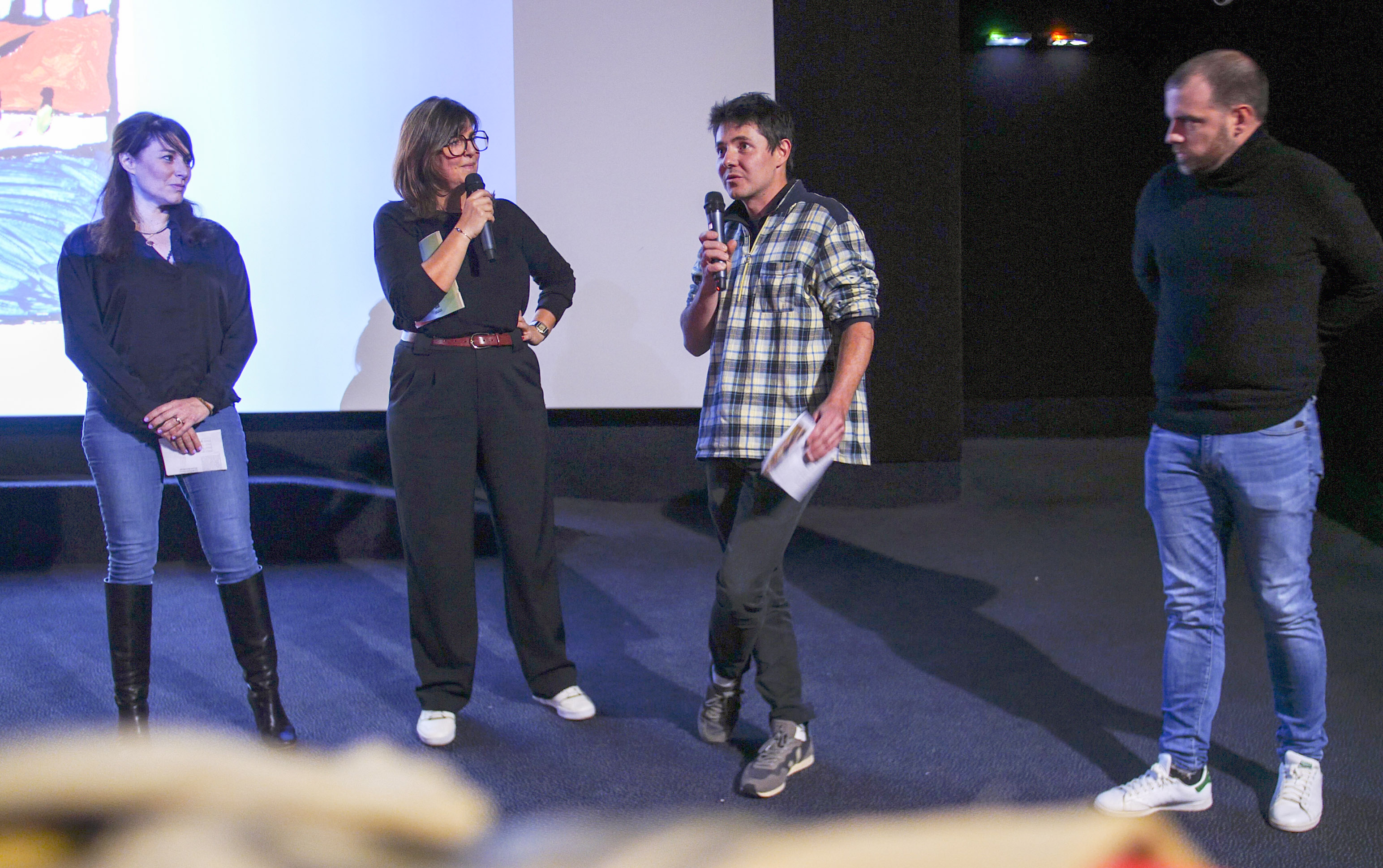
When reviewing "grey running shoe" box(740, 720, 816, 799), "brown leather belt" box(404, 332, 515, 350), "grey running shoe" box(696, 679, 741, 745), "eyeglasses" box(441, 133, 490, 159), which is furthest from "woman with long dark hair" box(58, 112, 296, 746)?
"grey running shoe" box(740, 720, 816, 799)

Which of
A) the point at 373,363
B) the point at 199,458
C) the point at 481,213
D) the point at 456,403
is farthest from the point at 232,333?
the point at 373,363

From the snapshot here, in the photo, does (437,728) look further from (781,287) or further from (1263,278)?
(1263,278)

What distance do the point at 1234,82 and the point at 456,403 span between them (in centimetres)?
165

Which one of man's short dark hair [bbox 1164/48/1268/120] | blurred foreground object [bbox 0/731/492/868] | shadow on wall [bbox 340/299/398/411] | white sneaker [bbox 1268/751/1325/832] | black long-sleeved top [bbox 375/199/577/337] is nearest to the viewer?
blurred foreground object [bbox 0/731/492/868]

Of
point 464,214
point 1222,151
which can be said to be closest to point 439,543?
point 464,214

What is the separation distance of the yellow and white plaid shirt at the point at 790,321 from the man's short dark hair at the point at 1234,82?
64cm

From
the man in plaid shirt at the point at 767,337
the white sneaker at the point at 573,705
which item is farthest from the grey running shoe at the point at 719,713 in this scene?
the white sneaker at the point at 573,705

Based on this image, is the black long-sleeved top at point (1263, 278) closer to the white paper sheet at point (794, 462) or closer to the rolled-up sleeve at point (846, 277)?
the rolled-up sleeve at point (846, 277)

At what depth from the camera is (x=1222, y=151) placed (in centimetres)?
176

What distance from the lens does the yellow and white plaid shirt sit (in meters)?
1.94

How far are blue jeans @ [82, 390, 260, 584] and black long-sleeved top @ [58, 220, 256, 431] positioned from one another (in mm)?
49

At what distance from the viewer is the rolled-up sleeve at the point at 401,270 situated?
215cm

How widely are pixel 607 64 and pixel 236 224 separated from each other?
5.79 feet

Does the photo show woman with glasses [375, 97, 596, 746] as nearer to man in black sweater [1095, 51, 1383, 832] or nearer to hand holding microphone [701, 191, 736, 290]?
hand holding microphone [701, 191, 736, 290]
